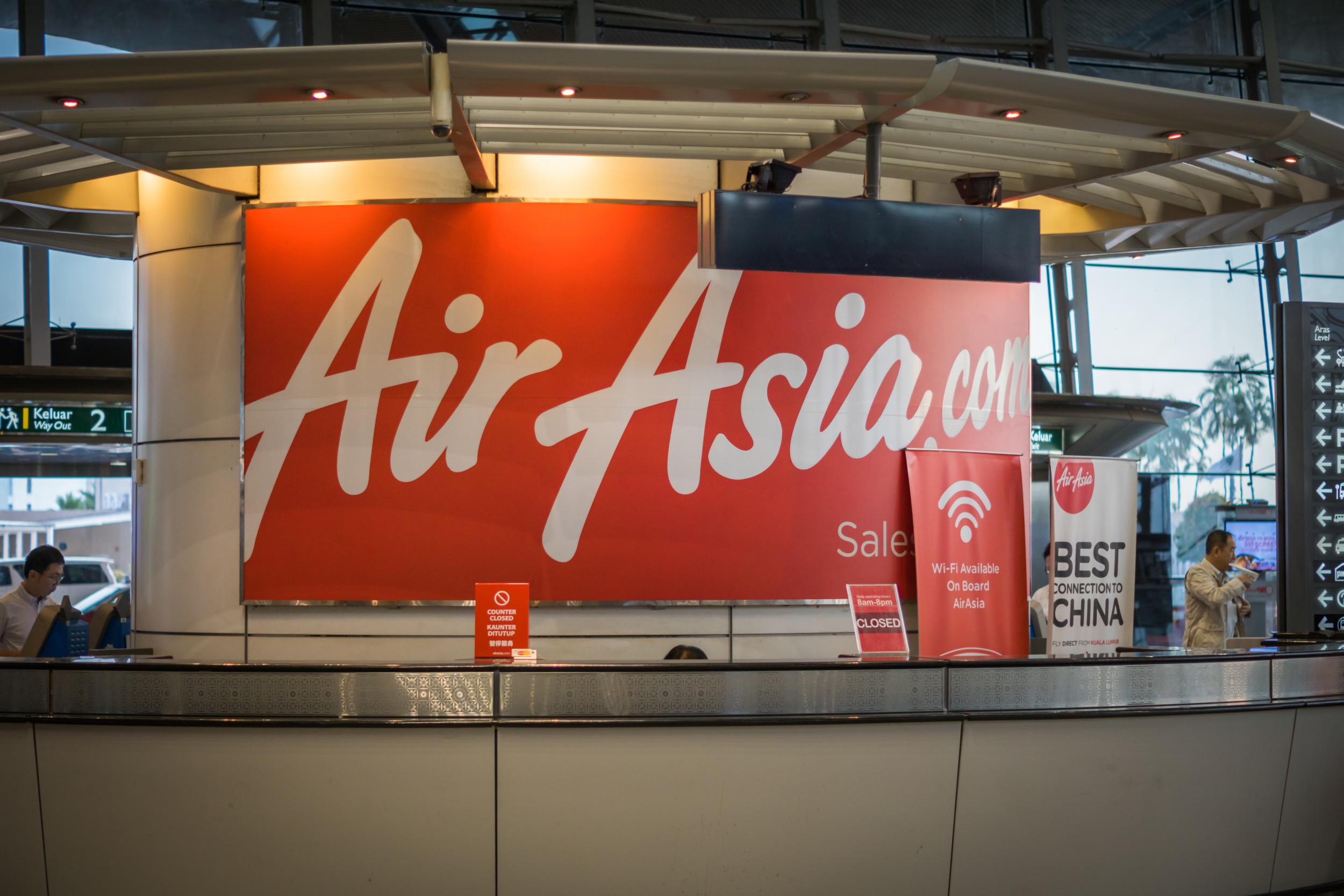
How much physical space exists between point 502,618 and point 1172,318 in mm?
9498

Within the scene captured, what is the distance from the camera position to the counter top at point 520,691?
3.76 m

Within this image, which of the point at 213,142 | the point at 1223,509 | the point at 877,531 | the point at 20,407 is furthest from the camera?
the point at 1223,509

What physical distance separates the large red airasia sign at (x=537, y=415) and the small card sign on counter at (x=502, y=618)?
1.40 metres

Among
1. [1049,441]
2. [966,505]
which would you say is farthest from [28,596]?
[1049,441]

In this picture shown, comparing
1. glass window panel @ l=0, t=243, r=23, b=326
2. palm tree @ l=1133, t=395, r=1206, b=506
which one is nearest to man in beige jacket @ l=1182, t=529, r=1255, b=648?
palm tree @ l=1133, t=395, r=1206, b=506

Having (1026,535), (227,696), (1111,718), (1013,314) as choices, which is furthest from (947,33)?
(227,696)

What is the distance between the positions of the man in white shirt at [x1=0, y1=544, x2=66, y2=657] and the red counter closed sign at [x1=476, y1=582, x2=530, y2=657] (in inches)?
135

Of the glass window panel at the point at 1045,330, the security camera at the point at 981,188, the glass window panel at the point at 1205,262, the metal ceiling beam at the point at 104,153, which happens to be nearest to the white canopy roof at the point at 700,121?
the metal ceiling beam at the point at 104,153

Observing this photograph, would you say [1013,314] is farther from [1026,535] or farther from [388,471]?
[388,471]

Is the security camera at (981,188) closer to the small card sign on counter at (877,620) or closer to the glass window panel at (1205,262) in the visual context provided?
the small card sign on counter at (877,620)

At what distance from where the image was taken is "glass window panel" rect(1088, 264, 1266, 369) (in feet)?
37.0

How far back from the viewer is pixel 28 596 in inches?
253

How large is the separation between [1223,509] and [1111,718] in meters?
7.97

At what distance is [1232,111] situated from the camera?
4.66m
